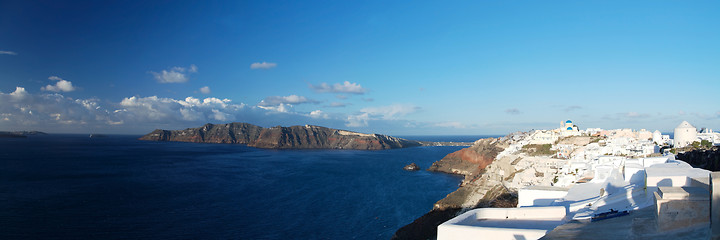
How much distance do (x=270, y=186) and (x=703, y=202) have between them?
44003 millimetres

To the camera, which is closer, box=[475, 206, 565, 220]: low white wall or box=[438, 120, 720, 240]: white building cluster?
box=[438, 120, 720, 240]: white building cluster

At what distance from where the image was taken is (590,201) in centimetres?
1339

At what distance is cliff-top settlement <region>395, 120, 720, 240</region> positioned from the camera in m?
6.13

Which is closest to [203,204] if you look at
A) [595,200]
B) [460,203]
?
[460,203]

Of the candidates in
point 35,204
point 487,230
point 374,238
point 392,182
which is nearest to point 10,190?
point 35,204

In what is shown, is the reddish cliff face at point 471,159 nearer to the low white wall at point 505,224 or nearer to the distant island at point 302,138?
the low white wall at point 505,224

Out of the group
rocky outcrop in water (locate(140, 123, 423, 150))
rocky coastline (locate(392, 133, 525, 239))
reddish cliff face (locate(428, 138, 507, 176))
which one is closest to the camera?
rocky coastline (locate(392, 133, 525, 239))

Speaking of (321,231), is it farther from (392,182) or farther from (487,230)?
(392,182)

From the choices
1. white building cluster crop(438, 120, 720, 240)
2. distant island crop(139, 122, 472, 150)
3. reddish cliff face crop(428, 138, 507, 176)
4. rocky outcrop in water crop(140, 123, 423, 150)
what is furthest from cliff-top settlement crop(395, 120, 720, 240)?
rocky outcrop in water crop(140, 123, 423, 150)

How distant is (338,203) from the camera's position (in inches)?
1411

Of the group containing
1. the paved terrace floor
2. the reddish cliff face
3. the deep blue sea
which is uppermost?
the paved terrace floor

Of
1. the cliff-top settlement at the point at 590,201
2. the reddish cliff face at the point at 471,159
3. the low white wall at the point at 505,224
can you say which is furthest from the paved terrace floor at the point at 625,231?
the reddish cliff face at the point at 471,159

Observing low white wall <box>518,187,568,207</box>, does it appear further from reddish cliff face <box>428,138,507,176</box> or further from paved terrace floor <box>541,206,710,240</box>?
reddish cliff face <box>428,138,507,176</box>

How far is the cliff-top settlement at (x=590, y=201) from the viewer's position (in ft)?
20.1
